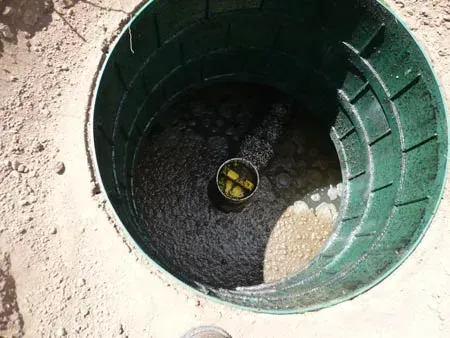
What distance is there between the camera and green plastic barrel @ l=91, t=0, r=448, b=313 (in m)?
2.88

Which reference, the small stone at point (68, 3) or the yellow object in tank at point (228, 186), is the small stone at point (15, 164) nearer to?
the small stone at point (68, 3)

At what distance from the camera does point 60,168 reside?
2.52m

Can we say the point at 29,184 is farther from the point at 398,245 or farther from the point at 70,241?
the point at 398,245

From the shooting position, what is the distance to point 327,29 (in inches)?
140

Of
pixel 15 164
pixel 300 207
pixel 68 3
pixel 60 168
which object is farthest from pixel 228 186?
pixel 68 3

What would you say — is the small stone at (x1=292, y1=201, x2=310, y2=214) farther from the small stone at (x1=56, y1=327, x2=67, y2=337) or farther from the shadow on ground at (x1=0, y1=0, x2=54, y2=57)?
the shadow on ground at (x1=0, y1=0, x2=54, y2=57)

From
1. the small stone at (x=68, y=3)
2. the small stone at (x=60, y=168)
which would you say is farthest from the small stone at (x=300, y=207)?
the small stone at (x=68, y=3)

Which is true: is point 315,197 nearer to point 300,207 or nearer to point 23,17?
point 300,207

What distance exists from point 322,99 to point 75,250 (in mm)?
2696

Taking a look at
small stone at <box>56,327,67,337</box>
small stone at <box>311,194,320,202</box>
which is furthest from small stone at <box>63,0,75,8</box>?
small stone at <box>311,194,320,202</box>

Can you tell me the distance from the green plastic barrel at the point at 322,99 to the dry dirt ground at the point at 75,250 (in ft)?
0.41

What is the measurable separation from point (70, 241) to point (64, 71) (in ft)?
3.61

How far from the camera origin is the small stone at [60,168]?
2514 mm

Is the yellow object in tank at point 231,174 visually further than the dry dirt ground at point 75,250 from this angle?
Yes
